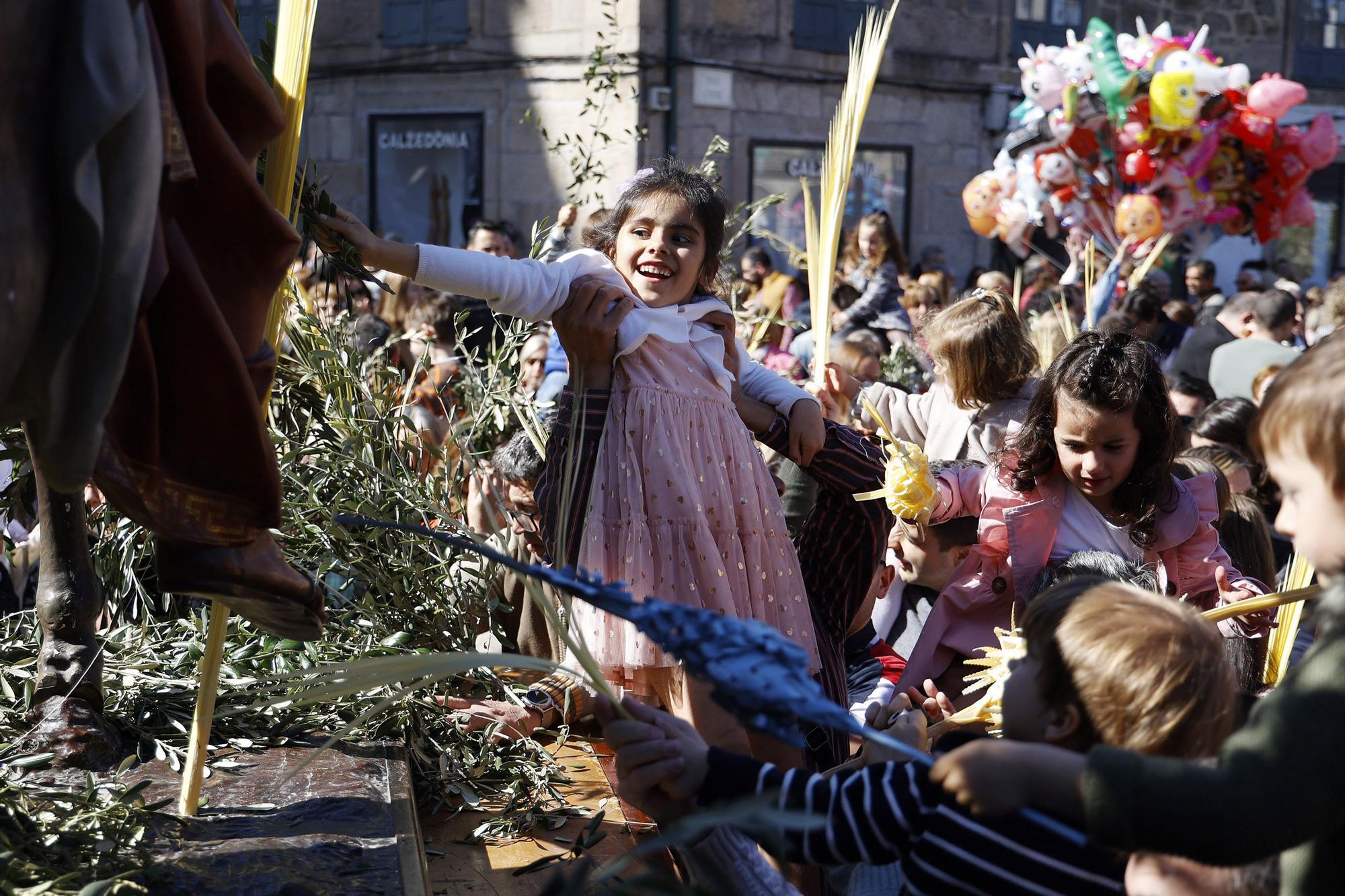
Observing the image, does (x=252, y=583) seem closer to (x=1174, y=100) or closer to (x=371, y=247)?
(x=371, y=247)

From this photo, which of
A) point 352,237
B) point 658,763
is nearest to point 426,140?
point 352,237

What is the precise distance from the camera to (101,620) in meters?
3.14

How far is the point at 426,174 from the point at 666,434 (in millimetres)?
9993

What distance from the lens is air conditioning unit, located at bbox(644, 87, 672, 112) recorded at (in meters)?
10.6

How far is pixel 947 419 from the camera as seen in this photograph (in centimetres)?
385

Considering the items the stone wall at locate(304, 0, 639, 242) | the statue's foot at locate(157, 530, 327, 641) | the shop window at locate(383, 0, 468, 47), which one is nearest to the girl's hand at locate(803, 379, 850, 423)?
the statue's foot at locate(157, 530, 327, 641)

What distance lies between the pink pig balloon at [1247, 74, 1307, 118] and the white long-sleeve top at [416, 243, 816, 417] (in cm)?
602

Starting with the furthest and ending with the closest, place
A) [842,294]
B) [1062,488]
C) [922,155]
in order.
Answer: [922,155]
[842,294]
[1062,488]

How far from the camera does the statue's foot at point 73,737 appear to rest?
2.29m

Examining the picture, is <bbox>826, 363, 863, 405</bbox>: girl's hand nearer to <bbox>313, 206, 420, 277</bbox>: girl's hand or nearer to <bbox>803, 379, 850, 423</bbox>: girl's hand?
<bbox>803, 379, 850, 423</bbox>: girl's hand

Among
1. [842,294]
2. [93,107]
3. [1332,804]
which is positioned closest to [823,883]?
[1332,804]

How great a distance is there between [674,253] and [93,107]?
1.28m

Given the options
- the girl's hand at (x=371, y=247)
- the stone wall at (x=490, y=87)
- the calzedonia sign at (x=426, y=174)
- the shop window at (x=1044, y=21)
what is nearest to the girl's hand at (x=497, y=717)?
the girl's hand at (x=371, y=247)

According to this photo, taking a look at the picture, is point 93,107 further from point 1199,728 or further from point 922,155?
point 922,155
